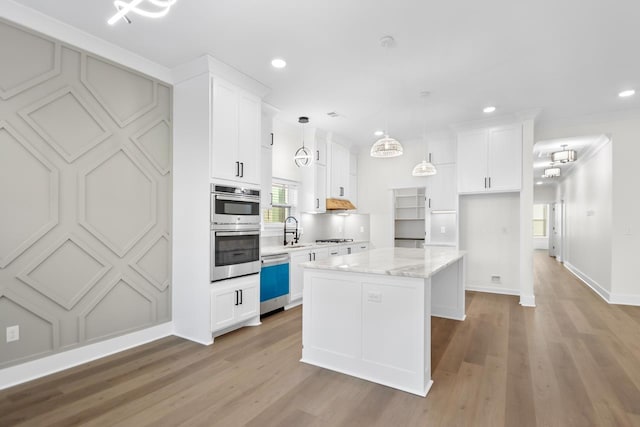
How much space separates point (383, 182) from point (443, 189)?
1.27 m

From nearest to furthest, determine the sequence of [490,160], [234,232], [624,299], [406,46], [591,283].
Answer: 1. [406,46]
2. [234,232]
3. [624,299]
4. [490,160]
5. [591,283]

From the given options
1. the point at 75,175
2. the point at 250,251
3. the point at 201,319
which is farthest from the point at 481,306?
the point at 75,175

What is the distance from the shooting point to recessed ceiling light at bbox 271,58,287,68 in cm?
339

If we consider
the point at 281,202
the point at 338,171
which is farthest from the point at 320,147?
the point at 281,202

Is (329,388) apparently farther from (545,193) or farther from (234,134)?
(545,193)

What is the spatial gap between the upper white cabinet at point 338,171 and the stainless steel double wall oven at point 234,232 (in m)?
2.43

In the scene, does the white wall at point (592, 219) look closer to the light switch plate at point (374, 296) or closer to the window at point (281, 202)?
the light switch plate at point (374, 296)

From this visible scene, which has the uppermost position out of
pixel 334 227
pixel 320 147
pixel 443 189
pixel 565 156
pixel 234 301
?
pixel 320 147

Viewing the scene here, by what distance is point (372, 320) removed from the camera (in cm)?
261

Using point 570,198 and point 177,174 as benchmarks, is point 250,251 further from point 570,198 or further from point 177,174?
point 570,198

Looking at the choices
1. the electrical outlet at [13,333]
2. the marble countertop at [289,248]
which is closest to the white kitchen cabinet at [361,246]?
the marble countertop at [289,248]

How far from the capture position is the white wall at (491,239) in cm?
561

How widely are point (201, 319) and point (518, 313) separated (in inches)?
164

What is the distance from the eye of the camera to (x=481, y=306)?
15.8 feet
